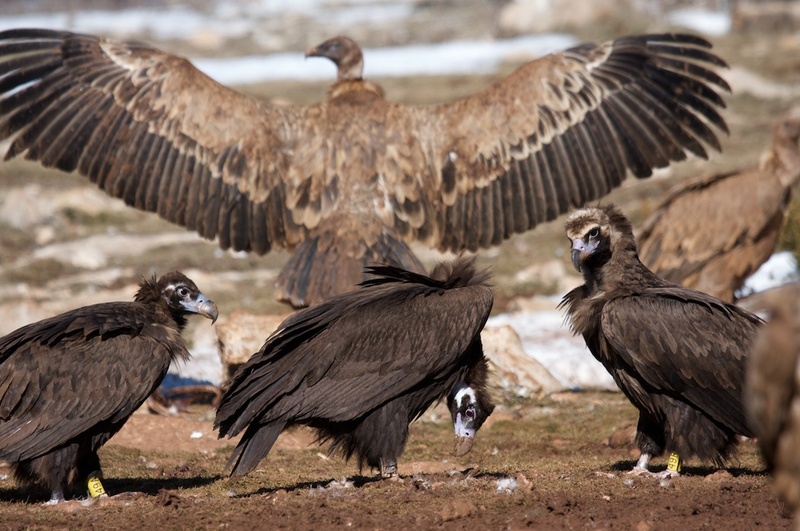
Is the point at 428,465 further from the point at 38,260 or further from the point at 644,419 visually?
the point at 38,260

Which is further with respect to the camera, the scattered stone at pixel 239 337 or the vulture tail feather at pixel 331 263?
the scattered stone at pixel 239 337

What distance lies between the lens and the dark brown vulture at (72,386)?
21.3 feet

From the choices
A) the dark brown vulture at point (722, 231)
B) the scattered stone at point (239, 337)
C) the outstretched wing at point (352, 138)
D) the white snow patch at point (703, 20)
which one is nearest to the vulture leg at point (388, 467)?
the outstretched wing at point (352, 138)

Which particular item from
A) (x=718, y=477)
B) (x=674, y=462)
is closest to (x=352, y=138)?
(x=674, y=462)

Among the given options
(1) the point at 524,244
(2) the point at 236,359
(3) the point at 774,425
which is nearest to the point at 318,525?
(3) the point at 774,425

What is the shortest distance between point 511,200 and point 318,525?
5359mm

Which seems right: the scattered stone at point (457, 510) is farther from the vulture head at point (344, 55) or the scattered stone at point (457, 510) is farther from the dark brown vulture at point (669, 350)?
the vulture head at point (344, 55)

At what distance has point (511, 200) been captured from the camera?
1030cm

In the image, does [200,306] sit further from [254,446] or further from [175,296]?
[254,446]

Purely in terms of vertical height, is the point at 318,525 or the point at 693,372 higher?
the point at 693,372

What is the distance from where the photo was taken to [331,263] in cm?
911

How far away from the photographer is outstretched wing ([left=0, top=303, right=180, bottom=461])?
6.48 m

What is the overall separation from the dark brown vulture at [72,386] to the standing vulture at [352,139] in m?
2.87

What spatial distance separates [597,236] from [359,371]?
1.65m
